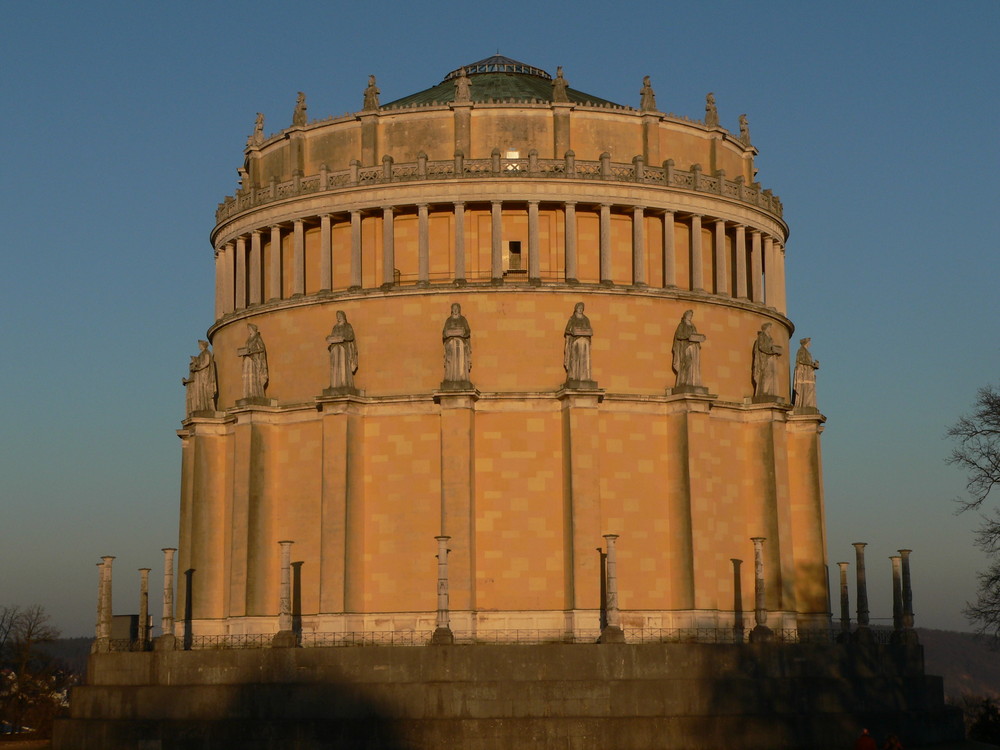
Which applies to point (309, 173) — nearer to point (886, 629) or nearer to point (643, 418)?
point (643, 418)

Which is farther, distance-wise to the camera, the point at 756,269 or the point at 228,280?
the point at 228,280

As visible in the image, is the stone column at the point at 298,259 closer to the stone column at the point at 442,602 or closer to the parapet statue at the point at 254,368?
the parapet statue at the point at 254,368

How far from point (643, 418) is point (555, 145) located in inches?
386

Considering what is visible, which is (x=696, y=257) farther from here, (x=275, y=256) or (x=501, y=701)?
(x=501, y=701)

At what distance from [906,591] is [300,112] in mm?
26705

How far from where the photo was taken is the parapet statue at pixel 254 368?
174 ft

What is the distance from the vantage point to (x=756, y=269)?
185 feet

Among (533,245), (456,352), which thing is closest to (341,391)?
(456,352)

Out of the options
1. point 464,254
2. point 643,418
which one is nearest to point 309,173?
point 464,254

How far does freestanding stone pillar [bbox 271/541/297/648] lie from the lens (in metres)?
44.8

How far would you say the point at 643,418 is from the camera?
50.8m

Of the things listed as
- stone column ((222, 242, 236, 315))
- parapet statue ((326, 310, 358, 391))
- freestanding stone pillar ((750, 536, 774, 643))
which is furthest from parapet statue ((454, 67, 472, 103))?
freestanding stone pillar ((750, 536, 774, 643))

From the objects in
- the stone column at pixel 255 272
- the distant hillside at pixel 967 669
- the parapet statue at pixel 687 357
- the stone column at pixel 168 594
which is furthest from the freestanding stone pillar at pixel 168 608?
Answer: the distant hillside at pixel 967 669

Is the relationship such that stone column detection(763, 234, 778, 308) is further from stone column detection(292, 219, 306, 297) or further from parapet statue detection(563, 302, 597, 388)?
stone column detection(292, 219, 306, 297)
